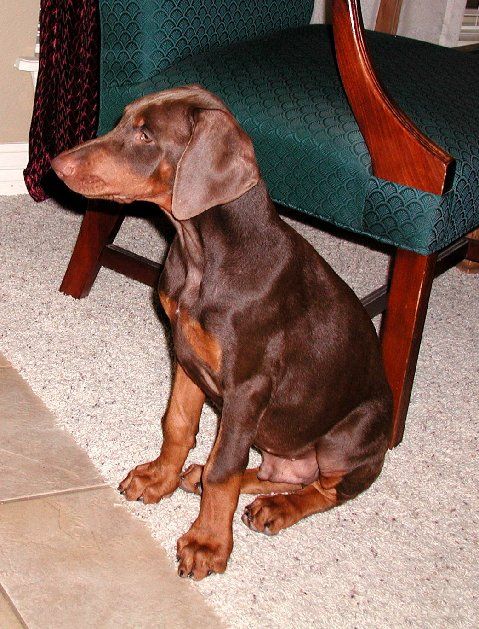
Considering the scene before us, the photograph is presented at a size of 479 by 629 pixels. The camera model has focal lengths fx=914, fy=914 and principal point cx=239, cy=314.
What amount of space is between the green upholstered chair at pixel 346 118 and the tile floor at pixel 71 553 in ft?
2.40

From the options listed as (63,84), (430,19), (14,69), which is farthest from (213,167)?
(430,19)

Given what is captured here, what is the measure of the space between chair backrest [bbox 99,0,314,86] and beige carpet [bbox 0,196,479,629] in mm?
696

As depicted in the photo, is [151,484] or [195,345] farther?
[151,484]

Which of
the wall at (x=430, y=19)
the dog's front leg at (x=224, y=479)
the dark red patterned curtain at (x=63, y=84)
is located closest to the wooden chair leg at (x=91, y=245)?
the dark red patterned curtain at (x=63, y=84)

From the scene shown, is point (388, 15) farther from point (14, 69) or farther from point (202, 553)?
point (202, 553)

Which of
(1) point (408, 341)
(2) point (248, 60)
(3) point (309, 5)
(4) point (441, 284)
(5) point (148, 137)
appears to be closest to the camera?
(5) point (148, 137)

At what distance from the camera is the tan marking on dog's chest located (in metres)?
1.71

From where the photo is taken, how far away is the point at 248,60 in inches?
93.1

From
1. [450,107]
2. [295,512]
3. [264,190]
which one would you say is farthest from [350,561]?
[450,107]

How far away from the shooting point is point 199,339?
1.73m

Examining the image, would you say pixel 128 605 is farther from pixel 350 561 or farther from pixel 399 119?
pixel 399 119

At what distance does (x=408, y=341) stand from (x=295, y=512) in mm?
540

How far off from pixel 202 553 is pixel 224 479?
15cm

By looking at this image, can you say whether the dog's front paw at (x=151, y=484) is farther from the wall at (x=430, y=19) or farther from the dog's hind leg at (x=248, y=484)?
the wall at (x=430, y=19)
